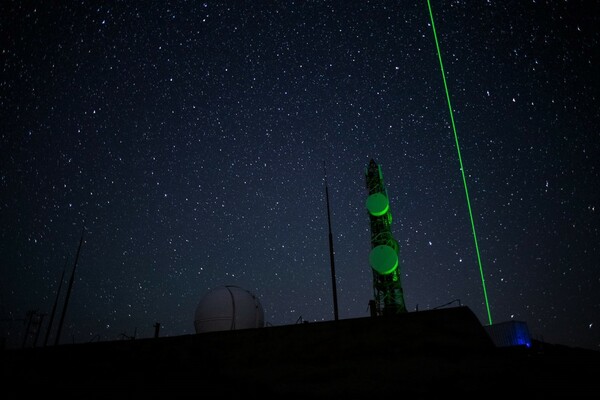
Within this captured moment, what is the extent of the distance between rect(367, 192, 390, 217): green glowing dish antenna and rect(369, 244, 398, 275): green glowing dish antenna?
9.65ft

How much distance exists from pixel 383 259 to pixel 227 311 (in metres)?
14.5

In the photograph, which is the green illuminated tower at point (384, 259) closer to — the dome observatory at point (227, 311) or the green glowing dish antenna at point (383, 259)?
the green glowing dish antenna at point (383, 259)

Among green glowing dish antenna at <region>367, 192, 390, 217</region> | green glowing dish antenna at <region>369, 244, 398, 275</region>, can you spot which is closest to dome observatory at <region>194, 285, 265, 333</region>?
green glowing dish antenna at <region>369, 244, 398, 275</region>

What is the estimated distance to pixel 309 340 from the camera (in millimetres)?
4156

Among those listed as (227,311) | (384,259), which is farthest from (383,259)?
(227,311)

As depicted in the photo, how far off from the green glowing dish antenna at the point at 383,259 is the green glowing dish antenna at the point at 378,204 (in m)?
2.94

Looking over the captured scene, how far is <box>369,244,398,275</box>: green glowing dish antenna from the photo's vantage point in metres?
23.9

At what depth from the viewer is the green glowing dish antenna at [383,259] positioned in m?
23.9

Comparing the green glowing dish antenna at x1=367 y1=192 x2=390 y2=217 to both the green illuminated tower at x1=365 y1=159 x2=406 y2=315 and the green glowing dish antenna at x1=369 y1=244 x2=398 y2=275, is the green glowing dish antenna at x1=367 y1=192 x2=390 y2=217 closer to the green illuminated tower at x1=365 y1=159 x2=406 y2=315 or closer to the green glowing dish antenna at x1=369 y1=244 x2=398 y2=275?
the green illuminated tower at x1=365 y1=159 x2=406 y2=315

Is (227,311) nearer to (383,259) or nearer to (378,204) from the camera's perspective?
(383,259)

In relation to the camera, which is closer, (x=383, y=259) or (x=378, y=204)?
(x=383, y=259)

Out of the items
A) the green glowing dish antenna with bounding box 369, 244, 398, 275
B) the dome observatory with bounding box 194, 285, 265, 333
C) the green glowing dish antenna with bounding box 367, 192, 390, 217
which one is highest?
the green glowing dish antenna with bounding box 367, 192, 390, 217

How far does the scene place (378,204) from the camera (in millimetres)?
26531

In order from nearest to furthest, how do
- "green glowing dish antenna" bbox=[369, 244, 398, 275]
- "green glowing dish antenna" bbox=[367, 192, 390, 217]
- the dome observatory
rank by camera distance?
the dome observatory, "green glowing dish antenna" bbox=[369, 244, 398, 275], "green glowing dish antenna" bbox=[367, 192, 390, 217]
